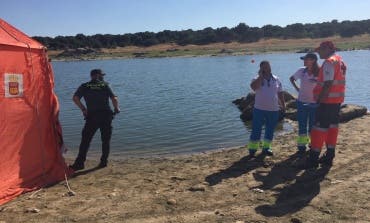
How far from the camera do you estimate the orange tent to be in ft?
24.8

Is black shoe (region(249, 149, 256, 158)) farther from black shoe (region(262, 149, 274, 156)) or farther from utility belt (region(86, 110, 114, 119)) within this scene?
utility belt (region(86, 110, 114, 119))

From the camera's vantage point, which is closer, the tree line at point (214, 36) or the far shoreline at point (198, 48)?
the far shoreline at point (198, 48)

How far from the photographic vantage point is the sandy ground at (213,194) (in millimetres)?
6445

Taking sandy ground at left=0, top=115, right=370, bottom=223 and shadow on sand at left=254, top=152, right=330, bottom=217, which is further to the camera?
shadow on sand at left=254, top=152, right=330, bottom=217

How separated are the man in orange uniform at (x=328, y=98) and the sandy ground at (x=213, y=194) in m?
0.39

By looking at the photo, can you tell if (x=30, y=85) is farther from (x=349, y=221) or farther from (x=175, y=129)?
(x=175, y=129)

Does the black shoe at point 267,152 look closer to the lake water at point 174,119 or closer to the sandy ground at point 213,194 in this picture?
the sandy ground at point 213,194

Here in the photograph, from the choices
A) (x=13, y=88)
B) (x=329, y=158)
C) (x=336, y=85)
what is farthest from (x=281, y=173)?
(x=13, y=88)

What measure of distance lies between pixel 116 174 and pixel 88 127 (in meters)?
1.05

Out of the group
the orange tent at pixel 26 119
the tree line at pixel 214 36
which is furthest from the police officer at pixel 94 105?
the tree line at pixel 214 36

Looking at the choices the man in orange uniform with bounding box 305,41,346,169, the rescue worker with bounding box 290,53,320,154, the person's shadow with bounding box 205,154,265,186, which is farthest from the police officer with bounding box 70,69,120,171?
the man in orange uniform with bounding box 305,41,346,169

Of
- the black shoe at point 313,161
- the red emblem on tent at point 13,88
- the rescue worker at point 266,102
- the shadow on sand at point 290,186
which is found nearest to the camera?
the shadow on sand at point 290,186

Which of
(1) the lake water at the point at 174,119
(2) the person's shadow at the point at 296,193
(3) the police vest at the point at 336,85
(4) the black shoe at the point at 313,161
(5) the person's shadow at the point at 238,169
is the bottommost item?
(1) the lake water at the point at 174,119

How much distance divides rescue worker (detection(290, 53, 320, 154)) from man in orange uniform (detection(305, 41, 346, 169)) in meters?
0.88
